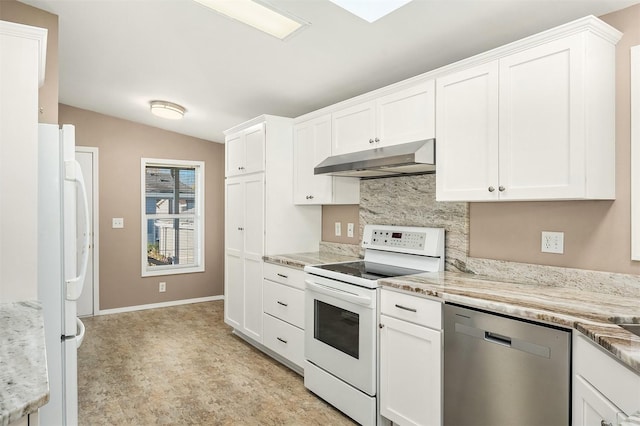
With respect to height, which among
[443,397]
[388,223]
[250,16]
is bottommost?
[443,397]

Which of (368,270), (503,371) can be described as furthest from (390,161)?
(503,371)

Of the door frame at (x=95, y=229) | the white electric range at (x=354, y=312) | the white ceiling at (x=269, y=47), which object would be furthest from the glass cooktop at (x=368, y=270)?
the door frame at (x=95, y=229)

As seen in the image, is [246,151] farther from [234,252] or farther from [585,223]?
→ [585,223]

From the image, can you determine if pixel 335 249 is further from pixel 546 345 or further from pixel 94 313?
pixel 94 313

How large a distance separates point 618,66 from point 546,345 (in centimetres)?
140

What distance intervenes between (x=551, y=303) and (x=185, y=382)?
259cm

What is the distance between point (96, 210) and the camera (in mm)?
4766

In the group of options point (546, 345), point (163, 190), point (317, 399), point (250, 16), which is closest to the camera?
point (546, 345)

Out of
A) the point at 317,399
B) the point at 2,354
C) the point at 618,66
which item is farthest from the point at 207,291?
the point at 618,66

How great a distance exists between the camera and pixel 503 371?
167 cm

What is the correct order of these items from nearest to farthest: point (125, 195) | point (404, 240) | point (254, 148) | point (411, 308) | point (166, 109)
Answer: point (411, 308), point (404, 240), point (254, 148), point (166, 109), point (125, 195)

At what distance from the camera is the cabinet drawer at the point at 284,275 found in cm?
300

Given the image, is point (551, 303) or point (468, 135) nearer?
point (551, 303)

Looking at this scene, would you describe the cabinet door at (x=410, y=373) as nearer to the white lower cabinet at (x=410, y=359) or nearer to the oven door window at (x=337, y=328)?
the white lower cabinet at (x=410, y=359)
